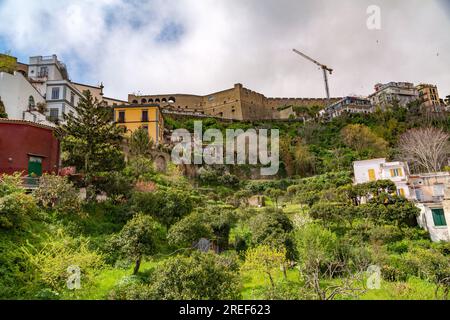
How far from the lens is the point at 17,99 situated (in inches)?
1142

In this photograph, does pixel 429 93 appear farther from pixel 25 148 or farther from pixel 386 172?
pixel 25 148

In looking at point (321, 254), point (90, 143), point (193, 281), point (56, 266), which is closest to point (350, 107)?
point (321, 254)

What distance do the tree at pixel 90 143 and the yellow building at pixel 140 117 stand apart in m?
17.2

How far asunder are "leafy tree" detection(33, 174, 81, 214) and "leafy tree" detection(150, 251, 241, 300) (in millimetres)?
9372

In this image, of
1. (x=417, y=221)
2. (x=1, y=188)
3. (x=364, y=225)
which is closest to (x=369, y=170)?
(x=417, y=221)

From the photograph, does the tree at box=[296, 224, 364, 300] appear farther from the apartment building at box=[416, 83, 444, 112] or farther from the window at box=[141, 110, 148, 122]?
the apartment building at box=[416, 83, 444, 112]

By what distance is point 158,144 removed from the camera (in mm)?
37062

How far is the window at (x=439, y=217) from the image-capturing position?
2293 cm

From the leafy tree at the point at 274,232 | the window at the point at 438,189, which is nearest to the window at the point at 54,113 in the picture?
the leafy tree at the point at 274,232

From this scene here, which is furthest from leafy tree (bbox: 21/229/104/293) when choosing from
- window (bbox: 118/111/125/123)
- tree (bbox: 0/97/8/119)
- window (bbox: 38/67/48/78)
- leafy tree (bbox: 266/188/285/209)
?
window (bbox: 38/67/48/78)

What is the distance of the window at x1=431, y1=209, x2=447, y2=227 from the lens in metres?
22.9

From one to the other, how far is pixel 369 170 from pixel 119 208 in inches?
938

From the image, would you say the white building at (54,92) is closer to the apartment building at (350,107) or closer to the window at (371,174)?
the window at (371,174)
